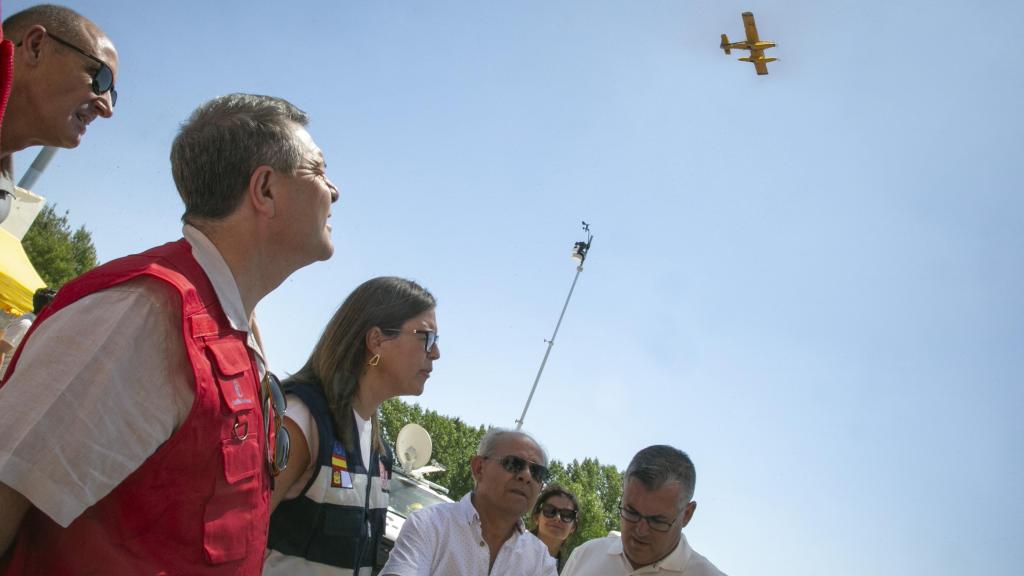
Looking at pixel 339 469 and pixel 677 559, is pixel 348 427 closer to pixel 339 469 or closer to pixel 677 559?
pixel 339 469

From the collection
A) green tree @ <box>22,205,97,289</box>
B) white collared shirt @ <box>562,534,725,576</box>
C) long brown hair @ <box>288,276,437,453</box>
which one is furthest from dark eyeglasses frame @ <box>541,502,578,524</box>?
green tree @ <box>22,205,97,289</box>

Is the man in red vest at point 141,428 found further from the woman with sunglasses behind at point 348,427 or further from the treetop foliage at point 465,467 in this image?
the treetop foliage at point 465,467

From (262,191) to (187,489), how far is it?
755 mm

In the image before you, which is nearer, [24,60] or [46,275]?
[24,60]

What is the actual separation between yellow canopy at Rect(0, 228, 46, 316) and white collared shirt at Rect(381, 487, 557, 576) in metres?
7.90

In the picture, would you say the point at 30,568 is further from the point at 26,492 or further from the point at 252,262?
the point at 252,262

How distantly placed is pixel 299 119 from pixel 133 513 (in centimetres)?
112

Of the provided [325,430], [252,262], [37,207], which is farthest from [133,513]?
[37,207]

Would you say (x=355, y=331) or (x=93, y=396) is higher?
(x=355, y=331)

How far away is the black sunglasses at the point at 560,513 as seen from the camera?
24.0ft

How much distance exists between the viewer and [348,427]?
130 inches

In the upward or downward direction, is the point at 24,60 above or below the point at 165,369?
above

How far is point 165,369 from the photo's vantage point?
4.66ft

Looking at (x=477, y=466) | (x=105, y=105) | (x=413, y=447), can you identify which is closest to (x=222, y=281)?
(x=105, y=105)
